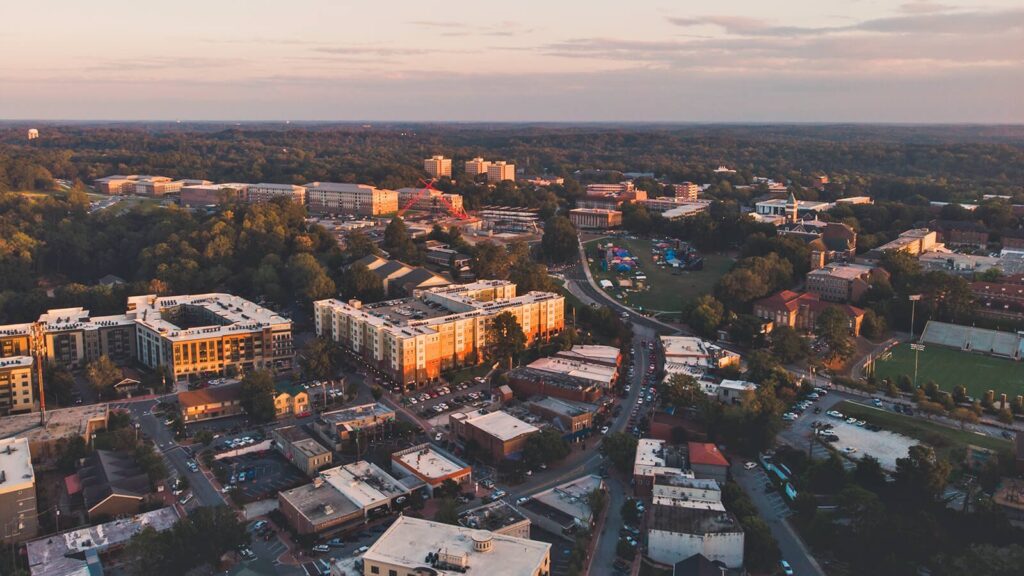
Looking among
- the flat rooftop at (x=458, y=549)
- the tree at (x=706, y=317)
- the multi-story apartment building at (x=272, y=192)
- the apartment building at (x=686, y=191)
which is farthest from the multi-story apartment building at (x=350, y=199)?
the flat rooftop at (x=458, y=549)

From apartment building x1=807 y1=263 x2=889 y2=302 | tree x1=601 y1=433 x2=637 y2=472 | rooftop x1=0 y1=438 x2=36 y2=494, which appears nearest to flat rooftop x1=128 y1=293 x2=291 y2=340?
rooftop x1=0 y1=438 x2=36 y2=494

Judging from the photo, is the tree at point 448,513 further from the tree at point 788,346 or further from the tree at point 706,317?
the tree at point 706,317

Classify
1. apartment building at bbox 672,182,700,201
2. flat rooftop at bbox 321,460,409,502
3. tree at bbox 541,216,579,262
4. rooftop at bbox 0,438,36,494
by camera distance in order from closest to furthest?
rooftop at bbox 0,438,36,494
flat rooftop at bbox 321,460,409,502
tree at bbox 541,216,579,262
apartment building at bbox 672,182,700,201

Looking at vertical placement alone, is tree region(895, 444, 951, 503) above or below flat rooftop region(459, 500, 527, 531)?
above

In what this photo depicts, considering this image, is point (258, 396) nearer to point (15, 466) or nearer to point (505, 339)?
point (15, 466)

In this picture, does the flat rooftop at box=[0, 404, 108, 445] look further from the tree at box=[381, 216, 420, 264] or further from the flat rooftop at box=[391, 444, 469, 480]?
the tree at box=[381, 216, 420, 264]

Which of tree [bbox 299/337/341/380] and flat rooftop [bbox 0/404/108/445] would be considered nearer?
flat rooftop [bbox 0/404/108/445]
